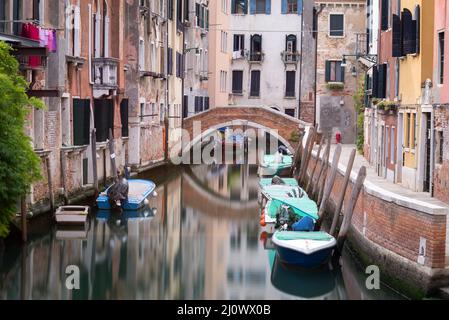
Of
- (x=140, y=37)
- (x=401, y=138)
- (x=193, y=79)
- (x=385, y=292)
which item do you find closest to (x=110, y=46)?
(x=140, y=37)

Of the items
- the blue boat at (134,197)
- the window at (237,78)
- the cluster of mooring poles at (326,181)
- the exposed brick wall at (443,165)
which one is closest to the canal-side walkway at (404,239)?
the cluster of mooring poles at (326,181)

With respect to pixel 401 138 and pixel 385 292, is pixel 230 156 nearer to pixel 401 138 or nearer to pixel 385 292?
pixel 401 138

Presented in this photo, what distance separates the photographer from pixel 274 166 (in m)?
27.7

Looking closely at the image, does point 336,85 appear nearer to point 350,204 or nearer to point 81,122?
point 81,122

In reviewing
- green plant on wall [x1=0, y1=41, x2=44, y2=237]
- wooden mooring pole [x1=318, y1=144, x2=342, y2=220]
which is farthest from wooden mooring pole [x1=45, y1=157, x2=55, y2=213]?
wooden mooring pole [x1=318, y1=144, x2=342, y2=220]

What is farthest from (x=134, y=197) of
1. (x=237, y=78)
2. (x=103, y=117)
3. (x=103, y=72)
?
(x=237, y=78)

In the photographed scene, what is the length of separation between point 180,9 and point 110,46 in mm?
8665

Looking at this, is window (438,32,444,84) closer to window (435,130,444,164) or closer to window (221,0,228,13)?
window (435,130,444,164)

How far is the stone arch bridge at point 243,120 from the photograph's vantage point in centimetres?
3222

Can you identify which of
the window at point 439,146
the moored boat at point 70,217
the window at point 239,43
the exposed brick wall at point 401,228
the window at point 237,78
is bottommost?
the moored boat at point 70,217

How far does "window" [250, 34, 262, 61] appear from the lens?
39.2 meters

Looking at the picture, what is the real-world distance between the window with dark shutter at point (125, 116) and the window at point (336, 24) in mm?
11287

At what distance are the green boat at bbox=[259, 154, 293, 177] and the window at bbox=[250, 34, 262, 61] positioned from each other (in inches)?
426

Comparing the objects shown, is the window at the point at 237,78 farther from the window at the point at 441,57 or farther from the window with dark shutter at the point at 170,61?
the window at the point at 441,57
